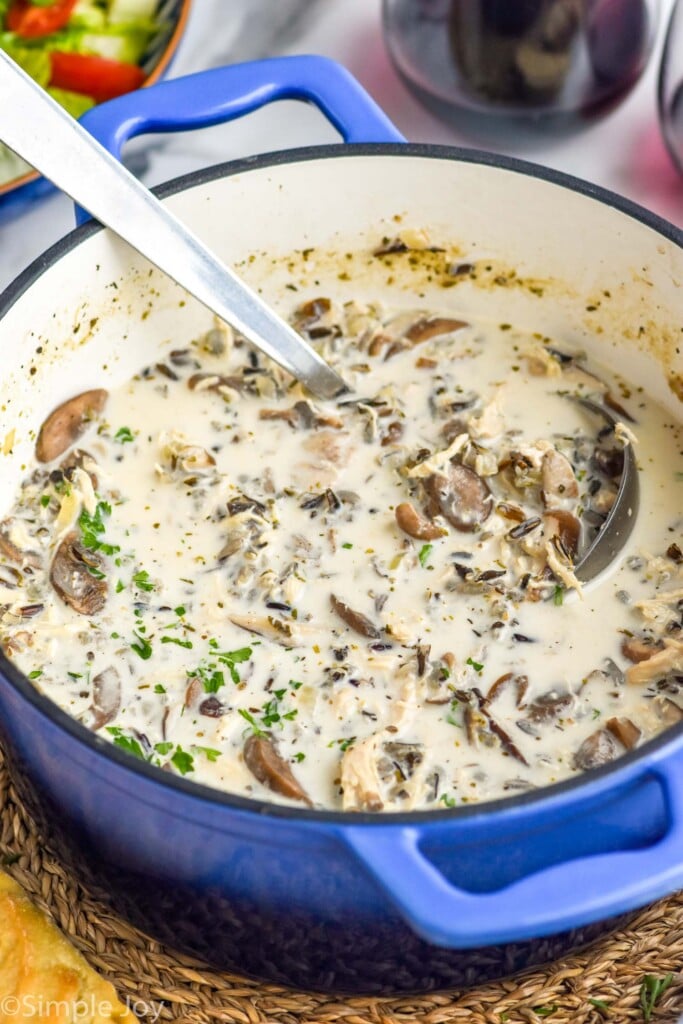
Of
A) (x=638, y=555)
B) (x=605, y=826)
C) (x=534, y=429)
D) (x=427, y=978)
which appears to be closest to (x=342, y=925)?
(x=427, y=978)

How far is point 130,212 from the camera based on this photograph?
2.04 meters

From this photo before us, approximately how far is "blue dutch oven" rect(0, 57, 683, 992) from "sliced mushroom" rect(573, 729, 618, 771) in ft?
0.72

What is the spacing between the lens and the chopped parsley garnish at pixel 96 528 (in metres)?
2.06

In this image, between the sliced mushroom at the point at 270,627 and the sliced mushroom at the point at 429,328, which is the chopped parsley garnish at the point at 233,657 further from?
the sliced mushroom at the point at 429,328

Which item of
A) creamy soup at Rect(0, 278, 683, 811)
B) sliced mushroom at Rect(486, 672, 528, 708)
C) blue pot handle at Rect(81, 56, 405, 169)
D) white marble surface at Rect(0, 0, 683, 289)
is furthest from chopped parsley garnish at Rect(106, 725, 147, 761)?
white marble surface at Rect(0, 0, 683, 289)

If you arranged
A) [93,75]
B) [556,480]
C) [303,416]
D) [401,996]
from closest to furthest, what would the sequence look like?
[401,996] → [556,480] → [303,416] → [93,75]

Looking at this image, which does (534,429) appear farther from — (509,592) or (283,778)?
(283,778)

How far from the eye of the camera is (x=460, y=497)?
2105 mm

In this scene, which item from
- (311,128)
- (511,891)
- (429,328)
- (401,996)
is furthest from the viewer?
(311,128)

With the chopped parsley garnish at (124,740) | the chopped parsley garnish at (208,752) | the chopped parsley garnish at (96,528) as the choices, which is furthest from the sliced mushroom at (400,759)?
the chopped parsley garnish at (96,528)

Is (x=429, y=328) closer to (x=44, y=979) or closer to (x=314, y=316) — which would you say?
(x=314, y=316)

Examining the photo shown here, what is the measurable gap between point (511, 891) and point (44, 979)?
2.31 ft

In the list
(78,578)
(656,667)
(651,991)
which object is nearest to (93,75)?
(78,578)

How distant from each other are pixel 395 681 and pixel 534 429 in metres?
0.58
